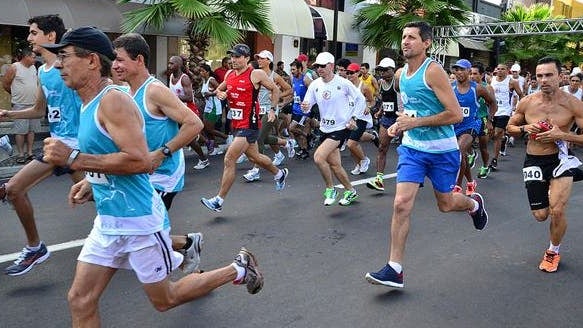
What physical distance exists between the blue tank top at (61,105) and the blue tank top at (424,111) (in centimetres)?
262

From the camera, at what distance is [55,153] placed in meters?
2.54

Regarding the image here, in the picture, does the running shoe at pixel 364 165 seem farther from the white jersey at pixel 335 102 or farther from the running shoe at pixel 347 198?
the running shoe at pixel 347 198

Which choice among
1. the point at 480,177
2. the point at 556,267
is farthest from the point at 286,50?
the point at 556,267

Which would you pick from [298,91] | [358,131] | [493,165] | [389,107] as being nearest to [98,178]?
[358,131]

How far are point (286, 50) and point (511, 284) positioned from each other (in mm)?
15520

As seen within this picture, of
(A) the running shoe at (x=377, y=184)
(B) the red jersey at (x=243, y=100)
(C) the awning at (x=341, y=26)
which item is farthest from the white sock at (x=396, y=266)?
(C) the awning at (x=341, y=26)

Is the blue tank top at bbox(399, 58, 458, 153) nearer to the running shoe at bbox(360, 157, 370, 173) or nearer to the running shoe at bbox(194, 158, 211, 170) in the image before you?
the running shoe at bbox(360, 157, 370, 173)

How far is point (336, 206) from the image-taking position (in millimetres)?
7129

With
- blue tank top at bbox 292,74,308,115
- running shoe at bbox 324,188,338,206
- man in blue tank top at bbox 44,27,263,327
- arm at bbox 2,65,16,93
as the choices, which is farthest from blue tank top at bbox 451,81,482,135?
arm at bbox 2,65,16,93

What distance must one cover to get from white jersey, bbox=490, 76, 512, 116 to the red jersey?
644cm

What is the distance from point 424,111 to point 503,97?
795cm

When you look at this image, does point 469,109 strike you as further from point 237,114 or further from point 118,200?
point 118,200

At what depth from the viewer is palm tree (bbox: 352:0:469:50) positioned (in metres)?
17.3

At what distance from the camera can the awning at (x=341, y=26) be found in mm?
18750
